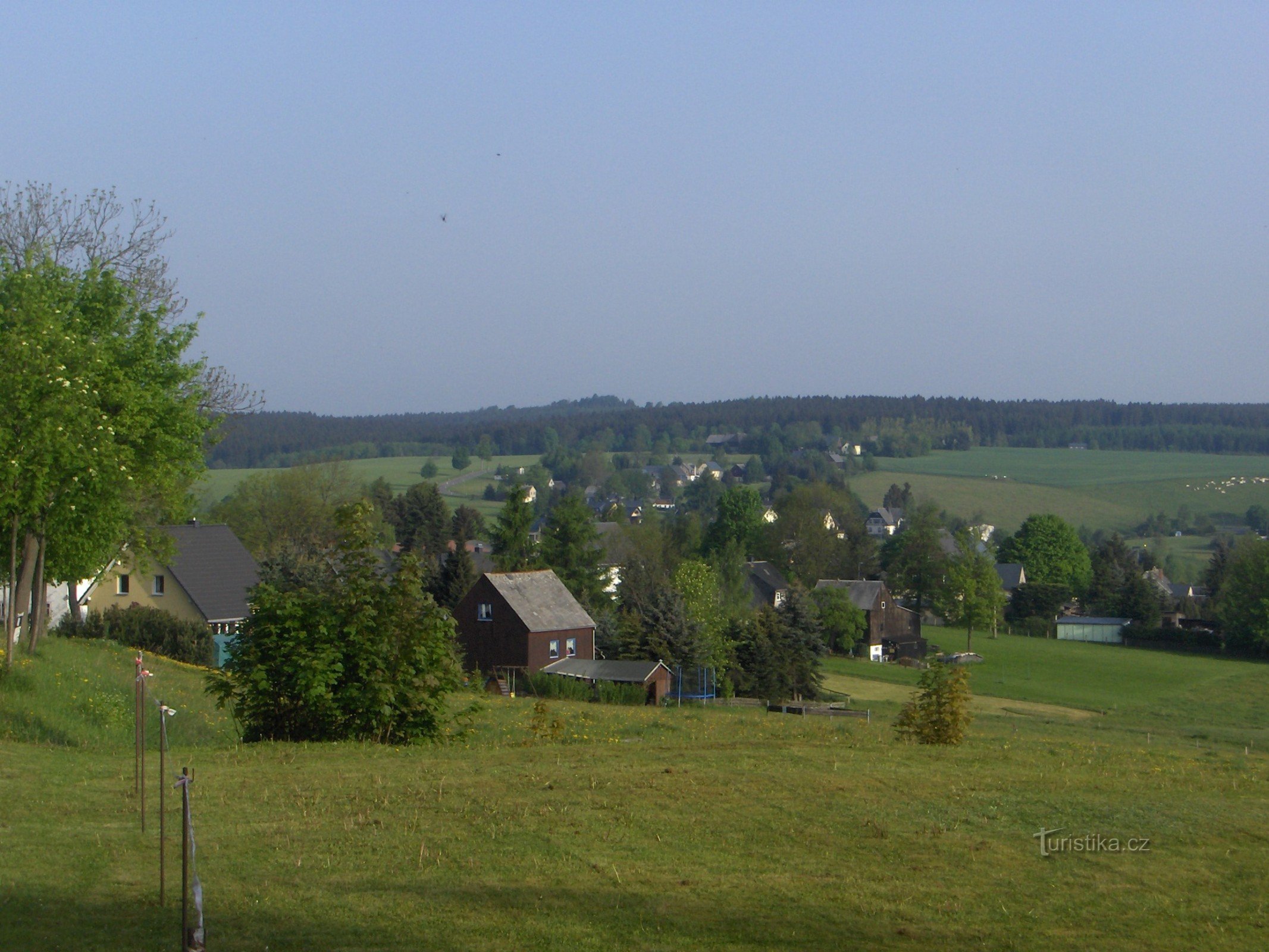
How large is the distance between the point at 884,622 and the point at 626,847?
73.0 m

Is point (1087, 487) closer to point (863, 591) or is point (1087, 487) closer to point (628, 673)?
point (863, 591)

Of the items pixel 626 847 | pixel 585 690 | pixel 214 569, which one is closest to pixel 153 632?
pixel 214 569

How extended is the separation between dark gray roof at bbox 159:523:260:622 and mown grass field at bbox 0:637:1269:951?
2878cm

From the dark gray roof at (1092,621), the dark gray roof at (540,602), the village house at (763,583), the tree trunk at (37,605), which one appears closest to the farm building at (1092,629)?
the dark gray roof at (1092,621)

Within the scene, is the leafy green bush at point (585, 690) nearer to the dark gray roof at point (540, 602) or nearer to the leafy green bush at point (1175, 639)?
the dark gray roof at point (540, 602)

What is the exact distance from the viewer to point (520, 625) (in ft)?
169

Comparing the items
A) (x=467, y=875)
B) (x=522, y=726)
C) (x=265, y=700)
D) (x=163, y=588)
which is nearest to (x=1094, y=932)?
(x=467, y=875)

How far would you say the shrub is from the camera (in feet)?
66.6

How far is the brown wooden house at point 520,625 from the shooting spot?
169 ft

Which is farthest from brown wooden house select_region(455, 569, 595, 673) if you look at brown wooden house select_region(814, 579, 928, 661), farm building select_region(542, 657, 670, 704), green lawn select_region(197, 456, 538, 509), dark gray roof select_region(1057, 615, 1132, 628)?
green lawn select_region(197, 456, 538, 509)

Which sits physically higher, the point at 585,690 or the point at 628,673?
the point at 628,673

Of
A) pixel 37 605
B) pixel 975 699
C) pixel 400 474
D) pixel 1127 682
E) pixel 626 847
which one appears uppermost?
pixel 400 474

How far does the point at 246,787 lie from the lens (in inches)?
522

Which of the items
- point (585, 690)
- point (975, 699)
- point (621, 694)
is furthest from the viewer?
point (975, 699)
